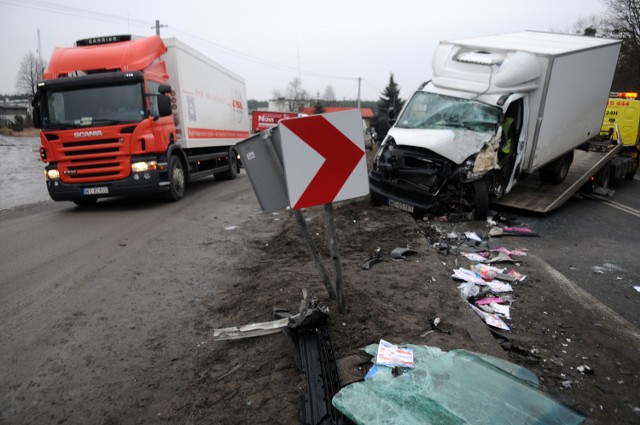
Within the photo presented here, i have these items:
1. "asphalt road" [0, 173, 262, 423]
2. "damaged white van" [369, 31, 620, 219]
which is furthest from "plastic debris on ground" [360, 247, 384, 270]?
"damaged white van" [369, 31, 620, 219]

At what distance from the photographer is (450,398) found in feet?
7.05

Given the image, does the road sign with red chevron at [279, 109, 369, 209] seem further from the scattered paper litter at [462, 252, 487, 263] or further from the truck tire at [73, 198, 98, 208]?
the truck tire at [73, 198, 98, 208]

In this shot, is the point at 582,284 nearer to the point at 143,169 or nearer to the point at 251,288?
A: the point at 251,288

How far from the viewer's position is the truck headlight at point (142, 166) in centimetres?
836

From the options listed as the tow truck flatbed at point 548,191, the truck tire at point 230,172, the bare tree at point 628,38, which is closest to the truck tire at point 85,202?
the truck tire at point 230,172

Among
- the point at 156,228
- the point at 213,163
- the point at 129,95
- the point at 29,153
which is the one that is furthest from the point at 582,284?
the point at 29,153

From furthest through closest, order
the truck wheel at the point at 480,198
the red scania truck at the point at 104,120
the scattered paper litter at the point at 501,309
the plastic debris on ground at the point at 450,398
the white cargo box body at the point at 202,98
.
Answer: the white cargo box body at the point at 202,98, the red scania truck at the point at 104,120, the truck wheel at the point at 480,198, the scattered paper litter at the point at 501,309, the plastic debris on ground at the point at 450,398

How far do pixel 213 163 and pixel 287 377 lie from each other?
1134cm

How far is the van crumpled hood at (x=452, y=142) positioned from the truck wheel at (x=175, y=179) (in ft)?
17.9

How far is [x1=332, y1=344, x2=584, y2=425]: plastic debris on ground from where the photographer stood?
2027mm

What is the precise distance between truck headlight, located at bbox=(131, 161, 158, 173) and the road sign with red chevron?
6.76m

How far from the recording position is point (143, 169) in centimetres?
842

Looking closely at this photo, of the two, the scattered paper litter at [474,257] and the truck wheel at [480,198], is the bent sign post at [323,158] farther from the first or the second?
the truck wheel at [480,198]

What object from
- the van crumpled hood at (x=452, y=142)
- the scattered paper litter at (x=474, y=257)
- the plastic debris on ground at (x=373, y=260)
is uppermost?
the van crumpled hood at (x=452, y=142)
